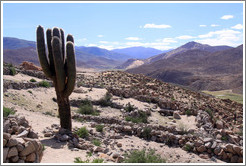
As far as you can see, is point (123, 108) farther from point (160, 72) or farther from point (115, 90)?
point (160, 72)

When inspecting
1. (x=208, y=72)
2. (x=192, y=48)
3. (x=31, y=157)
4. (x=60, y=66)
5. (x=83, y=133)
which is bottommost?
(x=83, y=133)

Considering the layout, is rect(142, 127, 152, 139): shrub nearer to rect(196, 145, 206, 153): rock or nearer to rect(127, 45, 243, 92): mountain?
rect(196, 145, 206, 153): rock

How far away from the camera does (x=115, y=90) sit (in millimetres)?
21875

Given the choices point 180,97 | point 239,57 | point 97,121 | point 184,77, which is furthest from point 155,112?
point 239,57

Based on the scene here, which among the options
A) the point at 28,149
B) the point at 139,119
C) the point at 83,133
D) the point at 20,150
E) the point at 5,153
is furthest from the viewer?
the point at 139,119

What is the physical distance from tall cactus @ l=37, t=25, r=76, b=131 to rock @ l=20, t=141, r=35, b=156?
365cm

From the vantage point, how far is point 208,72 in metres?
86.3

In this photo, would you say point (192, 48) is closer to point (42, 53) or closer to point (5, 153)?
point (42, 53)

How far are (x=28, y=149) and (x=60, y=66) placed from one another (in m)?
3.95

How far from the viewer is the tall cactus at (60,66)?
9.38 meters

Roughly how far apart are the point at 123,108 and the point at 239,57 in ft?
286

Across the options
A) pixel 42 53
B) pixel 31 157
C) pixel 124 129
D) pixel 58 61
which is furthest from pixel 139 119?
pixel 31 157

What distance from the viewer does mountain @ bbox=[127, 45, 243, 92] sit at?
61.7 meters

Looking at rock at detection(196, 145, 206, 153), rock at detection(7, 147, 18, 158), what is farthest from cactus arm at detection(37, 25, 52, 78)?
rock at detection(196, 145, 206, 153)
